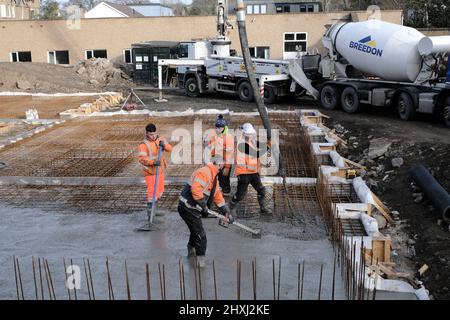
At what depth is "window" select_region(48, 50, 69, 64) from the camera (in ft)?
109

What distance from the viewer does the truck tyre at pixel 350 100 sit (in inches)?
645

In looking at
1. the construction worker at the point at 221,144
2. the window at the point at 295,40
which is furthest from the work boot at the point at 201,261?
the window at the point at 295,40

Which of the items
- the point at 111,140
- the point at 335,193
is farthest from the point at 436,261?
the point at 111,140

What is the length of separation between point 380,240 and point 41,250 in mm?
4037

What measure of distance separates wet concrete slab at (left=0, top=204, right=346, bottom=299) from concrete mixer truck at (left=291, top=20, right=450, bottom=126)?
28.3 feet

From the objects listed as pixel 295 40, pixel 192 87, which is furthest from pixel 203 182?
pixel 295 40

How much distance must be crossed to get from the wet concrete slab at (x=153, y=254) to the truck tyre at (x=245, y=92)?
13215 mm

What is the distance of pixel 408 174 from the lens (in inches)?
387

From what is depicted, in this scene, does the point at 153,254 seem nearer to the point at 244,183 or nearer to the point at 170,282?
the point at 170,282

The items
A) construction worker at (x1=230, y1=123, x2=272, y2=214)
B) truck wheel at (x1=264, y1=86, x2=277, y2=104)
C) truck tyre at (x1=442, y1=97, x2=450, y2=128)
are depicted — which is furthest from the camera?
truck wheel at (x1=264, y1=86, x2=277, y2=104)

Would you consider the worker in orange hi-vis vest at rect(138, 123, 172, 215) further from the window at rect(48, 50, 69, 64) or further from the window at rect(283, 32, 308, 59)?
the window at rect(48, 50, 69, 64)

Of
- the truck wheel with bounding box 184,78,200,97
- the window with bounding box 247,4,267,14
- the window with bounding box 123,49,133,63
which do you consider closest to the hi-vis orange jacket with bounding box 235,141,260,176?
the truck wheel with bounding box 184,78,200,97

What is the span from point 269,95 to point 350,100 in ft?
12.0
